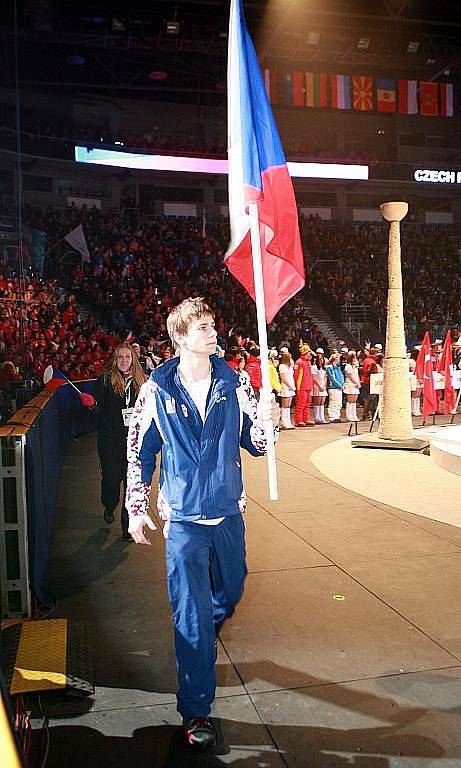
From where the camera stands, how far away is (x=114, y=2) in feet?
67.4

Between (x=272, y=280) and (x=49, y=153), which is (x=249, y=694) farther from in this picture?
(x=49, y=153)

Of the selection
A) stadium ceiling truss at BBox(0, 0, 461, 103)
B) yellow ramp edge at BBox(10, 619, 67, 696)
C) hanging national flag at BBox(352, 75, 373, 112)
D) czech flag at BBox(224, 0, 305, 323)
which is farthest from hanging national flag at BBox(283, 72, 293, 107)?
yellow ramp edge at BBox(10, 619, 67, 696)

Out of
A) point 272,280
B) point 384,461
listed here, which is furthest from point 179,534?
point 384,461

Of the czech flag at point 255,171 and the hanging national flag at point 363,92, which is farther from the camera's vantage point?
the hanging national flag at point 363,92

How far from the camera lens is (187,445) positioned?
11.4 ft

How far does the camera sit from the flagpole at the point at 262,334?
3639 mm

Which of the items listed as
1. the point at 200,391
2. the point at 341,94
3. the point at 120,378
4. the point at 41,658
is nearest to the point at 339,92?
the point at 341,94

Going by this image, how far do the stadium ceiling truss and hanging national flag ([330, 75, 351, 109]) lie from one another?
2.26ft

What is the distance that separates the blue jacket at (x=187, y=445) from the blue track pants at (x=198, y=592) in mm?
109

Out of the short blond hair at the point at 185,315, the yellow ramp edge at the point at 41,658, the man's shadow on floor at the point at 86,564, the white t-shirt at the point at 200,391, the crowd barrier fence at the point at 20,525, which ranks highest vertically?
the short blond hair at the point at 185,315

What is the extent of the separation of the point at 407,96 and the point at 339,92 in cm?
329

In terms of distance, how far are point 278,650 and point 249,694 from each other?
58 cm

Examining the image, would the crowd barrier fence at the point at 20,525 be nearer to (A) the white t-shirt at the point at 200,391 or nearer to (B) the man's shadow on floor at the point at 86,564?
(B) the man's shadow on floor at the point at 86,564

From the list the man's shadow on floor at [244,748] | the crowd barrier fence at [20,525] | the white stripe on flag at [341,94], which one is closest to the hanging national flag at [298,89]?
the white stripe on flag at [341,94]
